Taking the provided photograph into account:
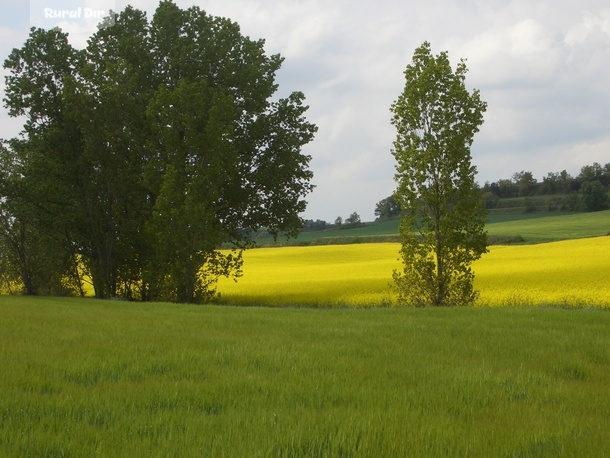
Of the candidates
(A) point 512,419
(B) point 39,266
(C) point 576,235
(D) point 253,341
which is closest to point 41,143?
(B) point 39,266

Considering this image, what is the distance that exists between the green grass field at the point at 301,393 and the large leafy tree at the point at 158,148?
16.7 m

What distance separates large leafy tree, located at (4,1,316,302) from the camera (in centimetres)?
2727

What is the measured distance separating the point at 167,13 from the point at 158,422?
1227 inches

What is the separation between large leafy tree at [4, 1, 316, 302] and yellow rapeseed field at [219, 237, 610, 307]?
3.81m

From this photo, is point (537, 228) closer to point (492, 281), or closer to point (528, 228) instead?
point (528, 228)

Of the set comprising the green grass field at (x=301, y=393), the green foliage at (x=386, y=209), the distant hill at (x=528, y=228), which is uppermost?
the green foliage at (x=386, y=209)

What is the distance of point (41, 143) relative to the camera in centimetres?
3027

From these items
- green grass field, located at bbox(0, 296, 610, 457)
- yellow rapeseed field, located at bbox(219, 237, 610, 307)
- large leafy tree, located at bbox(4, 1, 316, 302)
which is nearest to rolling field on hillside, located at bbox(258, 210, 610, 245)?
yellow rapeseed field, located at bbox(219, 237, 610, 307)

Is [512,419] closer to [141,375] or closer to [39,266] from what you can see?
[141,375]

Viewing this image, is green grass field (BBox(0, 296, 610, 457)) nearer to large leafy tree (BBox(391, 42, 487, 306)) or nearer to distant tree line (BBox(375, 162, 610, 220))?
large leafy tree (BBox(391, 42, 487, 306))

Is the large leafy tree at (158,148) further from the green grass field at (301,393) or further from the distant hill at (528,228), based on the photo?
the distant hill at (528,228)

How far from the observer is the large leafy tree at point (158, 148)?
2727 cm

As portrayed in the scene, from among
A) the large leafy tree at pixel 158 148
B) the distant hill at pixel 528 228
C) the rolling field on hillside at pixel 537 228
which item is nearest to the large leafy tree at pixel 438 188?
the large leafy tree at pixel 158 148

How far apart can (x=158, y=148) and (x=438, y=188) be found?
1401 cm
